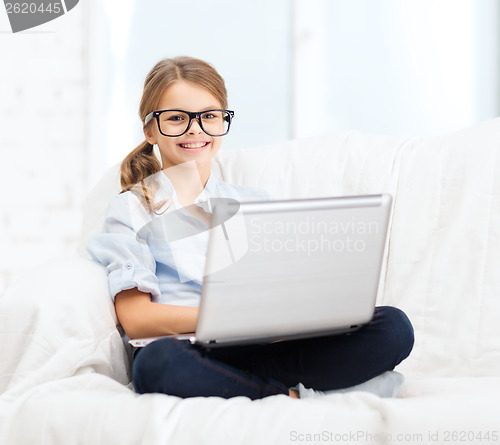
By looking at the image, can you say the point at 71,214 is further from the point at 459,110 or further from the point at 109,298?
the point at 459,110

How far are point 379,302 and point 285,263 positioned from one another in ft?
1.79

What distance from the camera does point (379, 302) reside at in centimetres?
123

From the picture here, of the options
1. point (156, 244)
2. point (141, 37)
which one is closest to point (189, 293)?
point (156, 244)

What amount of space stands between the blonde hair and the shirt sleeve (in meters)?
0.05

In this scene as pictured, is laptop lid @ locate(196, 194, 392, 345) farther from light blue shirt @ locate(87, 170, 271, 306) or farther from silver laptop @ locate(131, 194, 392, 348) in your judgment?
light blue shirt @ locate(87, 170, 271, 306)

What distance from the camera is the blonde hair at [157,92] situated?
116 cm

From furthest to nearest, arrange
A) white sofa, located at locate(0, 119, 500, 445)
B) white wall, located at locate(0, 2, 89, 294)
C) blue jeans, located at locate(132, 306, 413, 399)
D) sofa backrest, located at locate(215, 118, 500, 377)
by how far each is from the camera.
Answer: white wall, located at locate(0, 2, 89, 294), sofa backrest, located at locate(215, 118, 500, 377), blue jeans, located at locate(132, 306, 413, 399), white sofa, located at locate(0, 119, 500, 445)

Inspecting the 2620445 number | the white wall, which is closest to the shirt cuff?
the white wall

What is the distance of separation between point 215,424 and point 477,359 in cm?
60

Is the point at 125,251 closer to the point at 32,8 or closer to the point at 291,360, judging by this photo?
the point at 291,360

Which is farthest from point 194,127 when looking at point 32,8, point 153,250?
point 32,8

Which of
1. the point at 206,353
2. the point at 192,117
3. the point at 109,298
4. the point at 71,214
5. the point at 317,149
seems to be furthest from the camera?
the point at 71,214

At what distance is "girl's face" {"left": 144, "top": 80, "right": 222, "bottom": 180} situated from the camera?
1153 mm

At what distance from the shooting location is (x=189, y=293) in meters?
1.06
